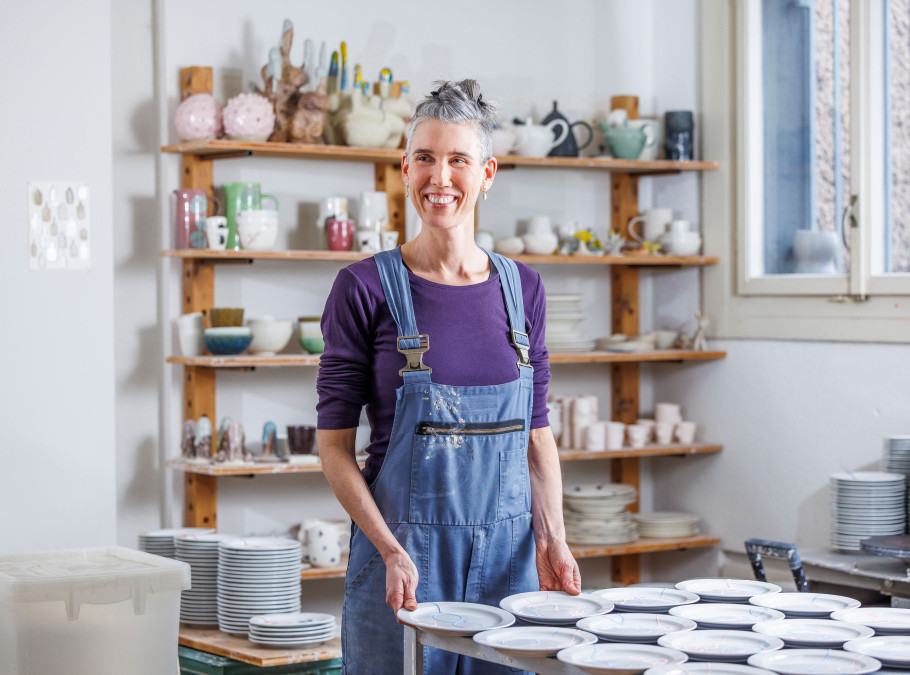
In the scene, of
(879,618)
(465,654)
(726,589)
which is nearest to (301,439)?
(726,589)

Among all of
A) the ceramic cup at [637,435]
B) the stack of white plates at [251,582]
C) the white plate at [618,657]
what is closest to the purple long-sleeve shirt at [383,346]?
the white plate at [618,657]

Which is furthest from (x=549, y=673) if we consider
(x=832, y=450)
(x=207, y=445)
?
(x=832, y=450)

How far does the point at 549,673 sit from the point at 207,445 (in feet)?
8.69

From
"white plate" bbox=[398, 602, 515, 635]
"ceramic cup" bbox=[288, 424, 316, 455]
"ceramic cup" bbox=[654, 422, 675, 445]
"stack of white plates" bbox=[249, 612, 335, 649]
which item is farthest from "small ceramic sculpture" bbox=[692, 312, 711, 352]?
"white plate" bbox=[398, 602, 515, 635]

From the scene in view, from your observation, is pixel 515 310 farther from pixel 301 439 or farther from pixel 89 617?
pixel 301 439

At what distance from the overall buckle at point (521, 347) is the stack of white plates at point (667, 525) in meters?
2.72

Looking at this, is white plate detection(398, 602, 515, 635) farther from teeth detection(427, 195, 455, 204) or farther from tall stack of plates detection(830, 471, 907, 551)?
tall stack of plates detection(830, 471, 907, 551)

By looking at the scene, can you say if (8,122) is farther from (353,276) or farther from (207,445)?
(353,276)

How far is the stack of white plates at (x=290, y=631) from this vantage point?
3.35m

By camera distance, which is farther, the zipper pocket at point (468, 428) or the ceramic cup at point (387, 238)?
the ceramic cup at point (387, 238)

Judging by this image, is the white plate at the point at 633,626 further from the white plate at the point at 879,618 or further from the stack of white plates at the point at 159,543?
the stack of white plates at the point at 159,543

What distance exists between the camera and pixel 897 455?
3.88 m

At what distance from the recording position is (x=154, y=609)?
9.23ft

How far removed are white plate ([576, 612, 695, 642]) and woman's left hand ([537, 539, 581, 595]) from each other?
0.83 feet
